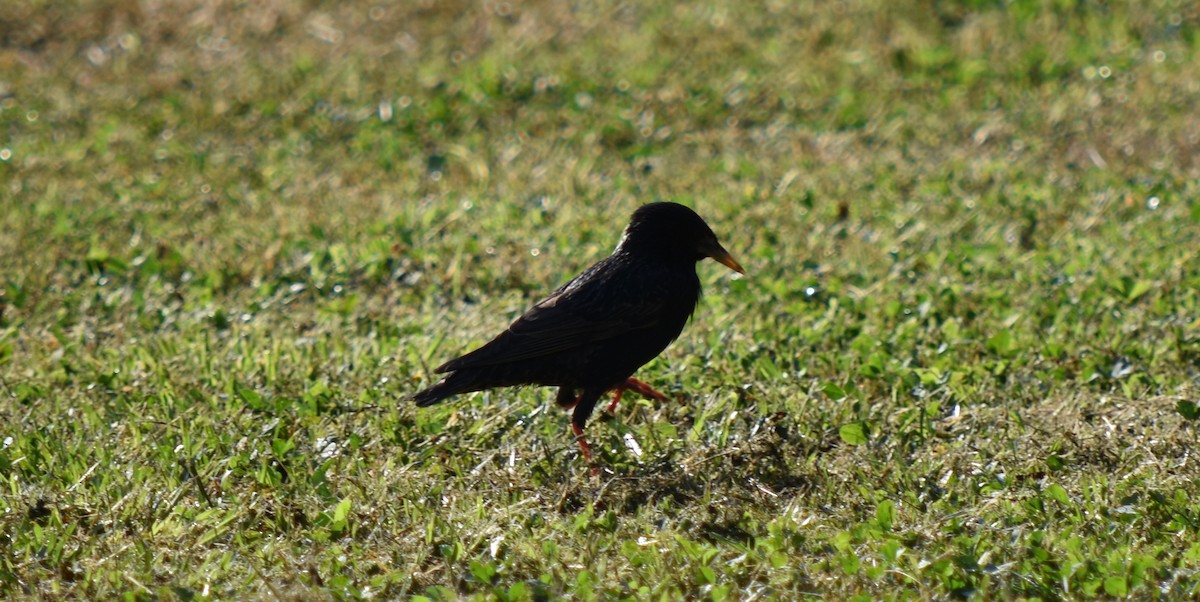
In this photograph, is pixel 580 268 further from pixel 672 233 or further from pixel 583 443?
pixel 583 443

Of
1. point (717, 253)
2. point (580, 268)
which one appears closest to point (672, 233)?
point (717, 253)

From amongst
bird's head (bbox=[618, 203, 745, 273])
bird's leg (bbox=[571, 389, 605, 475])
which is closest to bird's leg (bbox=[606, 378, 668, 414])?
bird's leg (bbox=[571, 389, 605, 475])

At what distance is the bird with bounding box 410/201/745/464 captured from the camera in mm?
5645

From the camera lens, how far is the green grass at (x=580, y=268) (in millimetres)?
4922

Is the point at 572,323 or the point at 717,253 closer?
the point at 572,323

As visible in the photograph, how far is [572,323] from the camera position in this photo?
19.2 ft

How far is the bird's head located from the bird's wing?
14.5 inches

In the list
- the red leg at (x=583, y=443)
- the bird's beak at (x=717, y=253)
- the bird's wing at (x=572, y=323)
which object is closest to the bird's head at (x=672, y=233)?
the bird's beak at (x=717, y=253)

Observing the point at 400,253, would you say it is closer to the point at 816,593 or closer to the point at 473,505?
the point at 473,505

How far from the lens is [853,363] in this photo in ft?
21.2

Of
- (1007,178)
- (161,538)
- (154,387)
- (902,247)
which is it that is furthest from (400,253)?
(1007,178)

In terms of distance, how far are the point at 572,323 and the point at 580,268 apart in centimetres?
232

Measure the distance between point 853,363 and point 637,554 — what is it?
2026mm

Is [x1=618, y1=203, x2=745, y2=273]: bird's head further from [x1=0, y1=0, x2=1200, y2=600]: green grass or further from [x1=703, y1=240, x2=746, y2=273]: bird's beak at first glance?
[x1=0, y1=0, x2=1200, y2=600]: green grass
